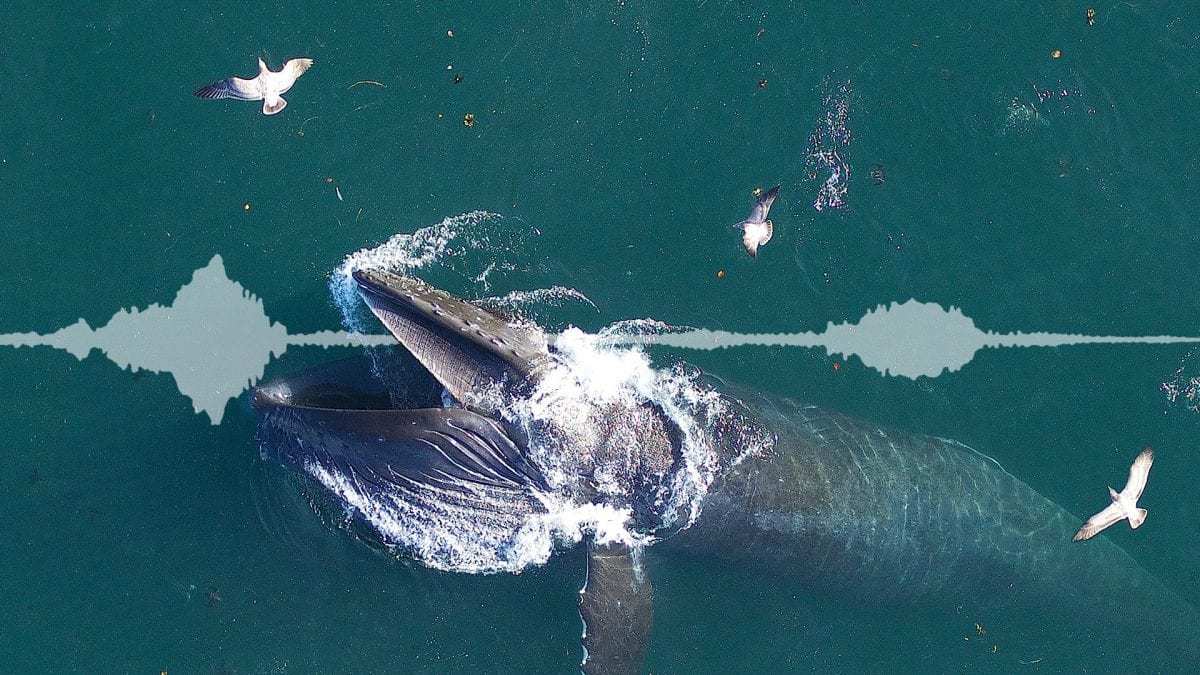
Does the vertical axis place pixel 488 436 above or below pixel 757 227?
below

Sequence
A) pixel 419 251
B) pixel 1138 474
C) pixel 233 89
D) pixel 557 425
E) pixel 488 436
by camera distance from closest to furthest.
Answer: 1. pixel 488 436
2. pixel 557 425
3. pixel 233 89
4. pixel 419 251
5. pixel 1138 474

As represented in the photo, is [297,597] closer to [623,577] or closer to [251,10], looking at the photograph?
[623,577]

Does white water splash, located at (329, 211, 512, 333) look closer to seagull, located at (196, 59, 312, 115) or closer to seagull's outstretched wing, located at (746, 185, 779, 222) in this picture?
seagull, located at (196, 59, 312, 115)

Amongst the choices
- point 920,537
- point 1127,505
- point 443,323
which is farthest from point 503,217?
point 1127,505

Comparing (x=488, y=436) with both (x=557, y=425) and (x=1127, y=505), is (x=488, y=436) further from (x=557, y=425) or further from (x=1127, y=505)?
(x=1127, y=505)

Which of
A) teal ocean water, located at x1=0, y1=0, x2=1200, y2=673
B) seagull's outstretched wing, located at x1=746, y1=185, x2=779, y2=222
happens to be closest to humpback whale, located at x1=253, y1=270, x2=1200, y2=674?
teal ocean water, located at x1=0, y1=0, x2=1200, y2=673

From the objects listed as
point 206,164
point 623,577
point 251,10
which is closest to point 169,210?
point 206,164

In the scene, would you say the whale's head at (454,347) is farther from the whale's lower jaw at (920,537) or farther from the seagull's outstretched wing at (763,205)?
the seagull's outstretched wing at (763,205)
